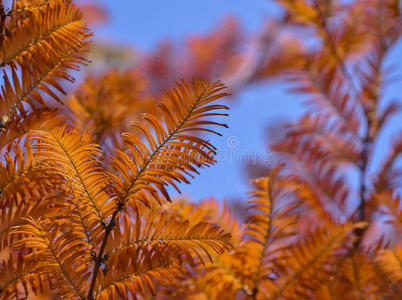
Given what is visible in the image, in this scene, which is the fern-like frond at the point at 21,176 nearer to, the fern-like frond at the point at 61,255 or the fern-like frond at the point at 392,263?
the fern-like frond at the point at 61,255

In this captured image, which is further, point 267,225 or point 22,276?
point 267,225

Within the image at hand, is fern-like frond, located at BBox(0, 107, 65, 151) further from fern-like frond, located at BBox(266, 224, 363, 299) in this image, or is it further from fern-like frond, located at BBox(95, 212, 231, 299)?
fern-like frond, located at BBox(266, 224, 363, 299)

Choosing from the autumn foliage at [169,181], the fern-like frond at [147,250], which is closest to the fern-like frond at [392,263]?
the autumn foliage at [169,181]

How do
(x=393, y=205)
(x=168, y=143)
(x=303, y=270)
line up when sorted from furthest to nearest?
(x=393, y=205) → (x=303, y=270) → (x=168, y=143)

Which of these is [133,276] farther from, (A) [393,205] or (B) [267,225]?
(A) [393,205]

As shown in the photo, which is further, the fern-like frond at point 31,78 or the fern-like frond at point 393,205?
the fern-like frond at point 393,205

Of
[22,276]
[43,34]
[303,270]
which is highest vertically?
[43,34]

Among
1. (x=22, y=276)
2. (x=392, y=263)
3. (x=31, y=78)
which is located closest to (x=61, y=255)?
(x=22, y=276)

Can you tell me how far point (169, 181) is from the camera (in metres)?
0.37

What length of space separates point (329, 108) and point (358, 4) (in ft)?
0.91

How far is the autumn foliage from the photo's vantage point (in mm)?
374

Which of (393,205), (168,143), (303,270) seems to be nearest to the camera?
(168,143)

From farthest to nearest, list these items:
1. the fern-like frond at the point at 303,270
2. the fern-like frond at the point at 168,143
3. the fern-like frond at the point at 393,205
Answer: the fern-like frond at the point at 393,205, the fern-like frond at the point at 303,270, the fern-like frond at the point at 168,143

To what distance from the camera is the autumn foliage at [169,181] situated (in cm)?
37
